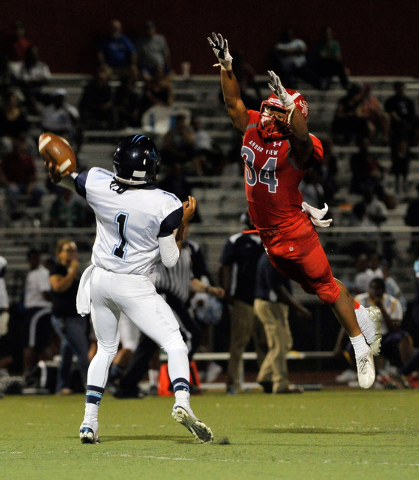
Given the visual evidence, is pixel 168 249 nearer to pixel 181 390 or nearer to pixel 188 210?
pixel 188 210

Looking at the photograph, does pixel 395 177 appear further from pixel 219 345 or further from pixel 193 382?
pixel 193 382

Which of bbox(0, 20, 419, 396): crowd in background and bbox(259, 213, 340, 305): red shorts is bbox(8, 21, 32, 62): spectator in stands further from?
bbox(259, 213, 340, 305): red shorts

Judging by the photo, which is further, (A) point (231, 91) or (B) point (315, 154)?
(A) point (231, 91)

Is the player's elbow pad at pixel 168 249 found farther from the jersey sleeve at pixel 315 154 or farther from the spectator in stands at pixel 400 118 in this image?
the spectator in stands at pixel 400 118

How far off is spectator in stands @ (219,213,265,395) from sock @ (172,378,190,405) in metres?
6.19

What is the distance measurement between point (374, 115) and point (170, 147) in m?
4.69

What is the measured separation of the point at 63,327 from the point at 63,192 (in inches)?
151

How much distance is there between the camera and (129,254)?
7027mm

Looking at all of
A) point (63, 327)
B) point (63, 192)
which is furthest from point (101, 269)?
point (63, 192)

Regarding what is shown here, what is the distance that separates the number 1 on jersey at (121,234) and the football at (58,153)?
1.64 feet

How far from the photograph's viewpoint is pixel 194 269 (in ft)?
42.0

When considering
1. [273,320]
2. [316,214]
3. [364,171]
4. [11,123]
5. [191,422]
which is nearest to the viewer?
[191,422]

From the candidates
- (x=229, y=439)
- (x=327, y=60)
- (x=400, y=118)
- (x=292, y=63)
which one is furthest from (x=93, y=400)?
(x=327, y=60)

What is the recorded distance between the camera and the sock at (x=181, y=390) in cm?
676
